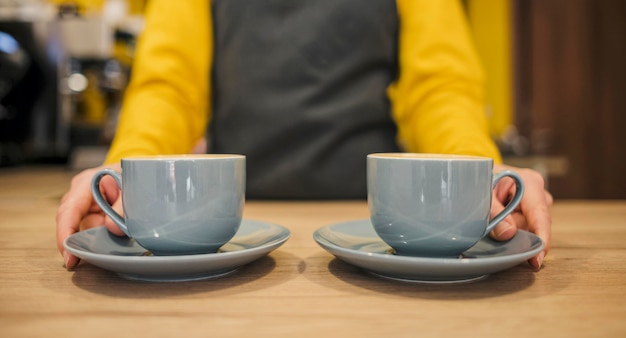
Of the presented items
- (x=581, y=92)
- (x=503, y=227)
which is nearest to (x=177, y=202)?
(x=503, y=227)

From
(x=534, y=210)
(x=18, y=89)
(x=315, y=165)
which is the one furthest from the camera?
(x=18, y=89)

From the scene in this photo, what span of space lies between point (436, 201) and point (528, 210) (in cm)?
18

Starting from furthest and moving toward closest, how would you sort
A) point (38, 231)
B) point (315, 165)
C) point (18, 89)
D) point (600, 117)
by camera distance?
point (600, 117) → point (18, 89) → point (315, 165) → point (38, 231)

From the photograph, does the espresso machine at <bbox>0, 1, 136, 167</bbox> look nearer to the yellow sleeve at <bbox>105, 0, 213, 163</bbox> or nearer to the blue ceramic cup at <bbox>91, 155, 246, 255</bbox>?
the yellow sleeve at <bbox>105, 0, 213, 163</bbox>

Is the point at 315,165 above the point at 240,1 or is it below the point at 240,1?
below

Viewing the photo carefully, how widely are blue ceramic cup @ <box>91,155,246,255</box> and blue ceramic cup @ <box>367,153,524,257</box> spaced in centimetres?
15

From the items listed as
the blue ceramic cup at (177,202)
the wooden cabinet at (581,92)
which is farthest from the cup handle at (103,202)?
the wooden cabinet at (581,92)

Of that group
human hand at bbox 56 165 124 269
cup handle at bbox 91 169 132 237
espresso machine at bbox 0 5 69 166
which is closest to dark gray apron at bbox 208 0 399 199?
human hand at bbox 56 165 124 269

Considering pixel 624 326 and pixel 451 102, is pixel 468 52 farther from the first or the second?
pixel 624 326

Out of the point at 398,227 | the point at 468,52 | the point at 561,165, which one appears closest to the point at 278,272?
the point at 398,227

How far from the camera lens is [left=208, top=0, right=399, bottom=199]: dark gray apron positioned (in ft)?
3.63

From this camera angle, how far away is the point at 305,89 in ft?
3.66

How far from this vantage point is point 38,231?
655mm

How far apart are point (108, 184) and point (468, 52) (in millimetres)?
776
